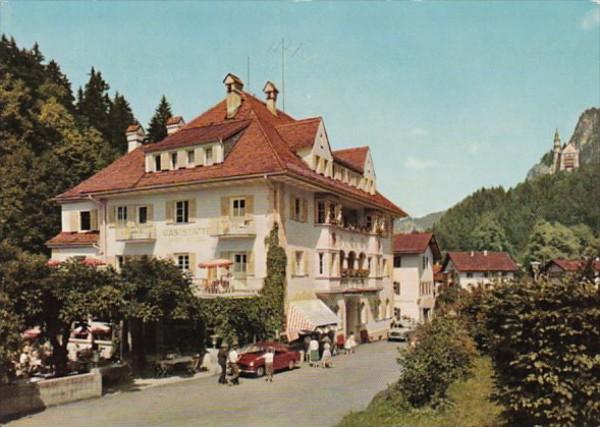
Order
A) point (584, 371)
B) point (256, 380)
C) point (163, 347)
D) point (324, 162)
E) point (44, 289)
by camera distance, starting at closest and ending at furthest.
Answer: point (584, 371) → point (44, 289) → point (256, 380) → point (163, 347) → point (324, 162)

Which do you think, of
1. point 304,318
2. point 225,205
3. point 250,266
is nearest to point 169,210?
point 225,205

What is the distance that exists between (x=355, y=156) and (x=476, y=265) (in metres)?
53.8

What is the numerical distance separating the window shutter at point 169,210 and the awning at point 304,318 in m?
8.94

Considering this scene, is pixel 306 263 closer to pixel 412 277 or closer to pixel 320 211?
pixel 320 211

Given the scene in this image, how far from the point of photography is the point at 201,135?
114 feet

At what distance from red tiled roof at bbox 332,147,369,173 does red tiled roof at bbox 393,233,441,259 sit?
16.8 meters

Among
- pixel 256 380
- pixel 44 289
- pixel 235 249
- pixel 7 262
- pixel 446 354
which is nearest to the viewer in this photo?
pixel 446 354

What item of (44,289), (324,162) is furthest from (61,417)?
(324,162)

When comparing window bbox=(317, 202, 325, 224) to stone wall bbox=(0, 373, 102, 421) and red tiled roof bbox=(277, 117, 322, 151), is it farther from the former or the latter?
stone wall bbox=(0, 373, 102, 421)

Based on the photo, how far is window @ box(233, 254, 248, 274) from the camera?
106 feet

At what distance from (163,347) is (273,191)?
1001cm

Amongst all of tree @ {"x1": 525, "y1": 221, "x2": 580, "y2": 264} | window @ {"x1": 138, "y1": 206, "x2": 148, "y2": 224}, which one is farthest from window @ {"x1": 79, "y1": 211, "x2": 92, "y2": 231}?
tree @ {"x1": 525, "y1": 221, "x2": 580, "y2": 264}

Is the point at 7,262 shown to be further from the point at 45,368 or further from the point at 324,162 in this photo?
the point at 324,162

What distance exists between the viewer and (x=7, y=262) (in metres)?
19.0
